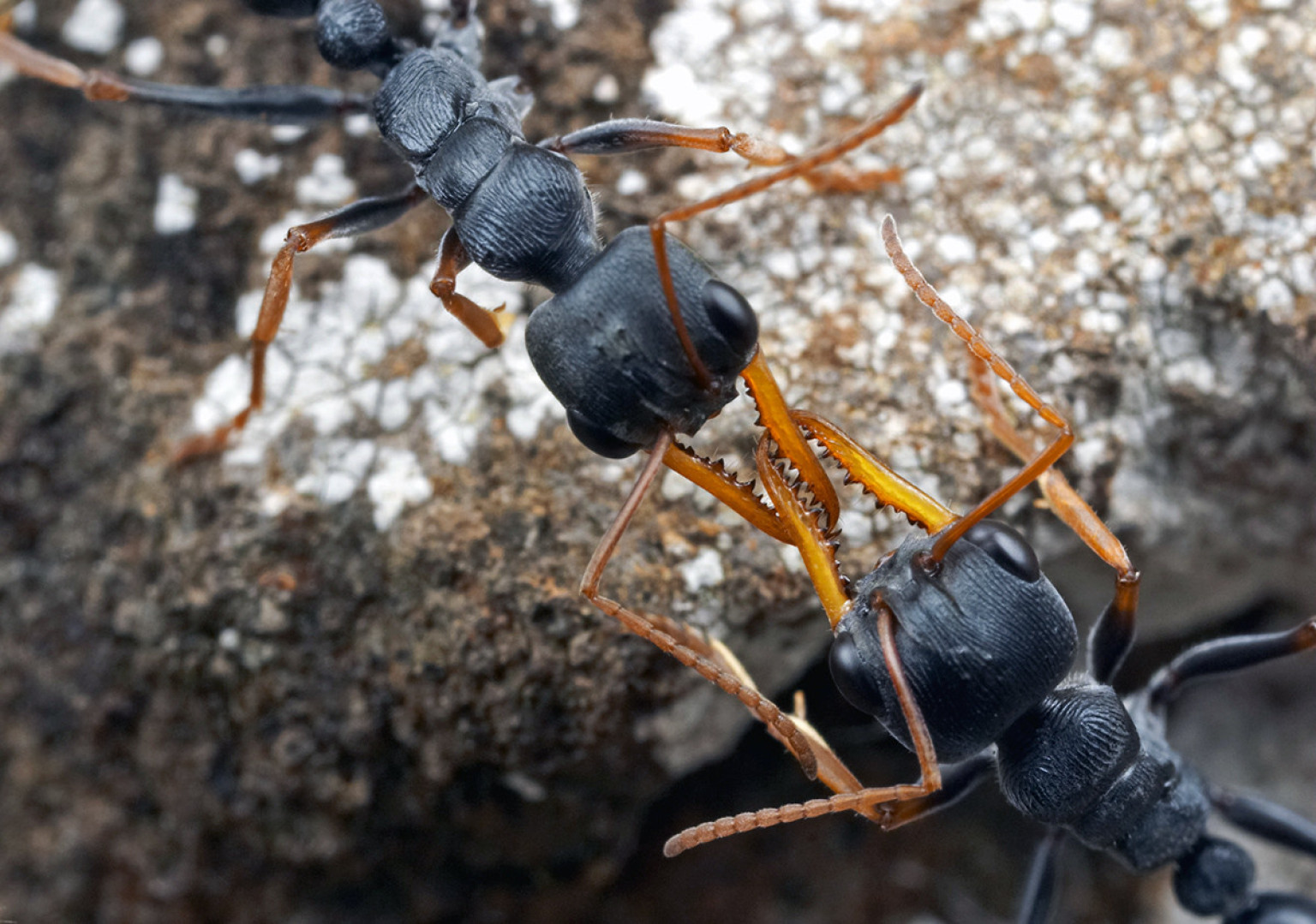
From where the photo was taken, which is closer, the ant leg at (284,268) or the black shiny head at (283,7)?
the ant leg at (284,268)

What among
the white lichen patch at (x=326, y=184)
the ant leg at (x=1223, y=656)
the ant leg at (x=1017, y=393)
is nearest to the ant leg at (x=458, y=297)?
the white lichen patch at (x=326, y=184)

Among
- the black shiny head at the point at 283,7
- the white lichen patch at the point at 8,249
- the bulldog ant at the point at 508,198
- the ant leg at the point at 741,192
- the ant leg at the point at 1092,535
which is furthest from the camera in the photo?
the white lichen patch at the point at 8,249

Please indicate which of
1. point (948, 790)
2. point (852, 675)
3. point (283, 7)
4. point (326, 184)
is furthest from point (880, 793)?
point (283, 7)

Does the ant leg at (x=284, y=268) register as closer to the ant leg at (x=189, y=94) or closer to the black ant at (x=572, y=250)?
the black ant at (x=572, y=250)

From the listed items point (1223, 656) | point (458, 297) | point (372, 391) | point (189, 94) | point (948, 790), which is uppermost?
point (189, 94)

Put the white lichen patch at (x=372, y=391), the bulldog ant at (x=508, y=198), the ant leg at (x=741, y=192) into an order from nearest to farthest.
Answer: the ant leg at (x=741, y=192), the bulldog ant at (x=508, y=198), the white lichen patch at (x=372, y=391)

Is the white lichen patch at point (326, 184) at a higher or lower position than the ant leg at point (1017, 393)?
higher

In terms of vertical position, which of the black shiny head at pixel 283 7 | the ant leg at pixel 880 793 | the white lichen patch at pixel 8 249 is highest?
the black shiny head at pixel 283 7

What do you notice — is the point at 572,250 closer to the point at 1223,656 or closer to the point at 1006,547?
the point at 1006,547
